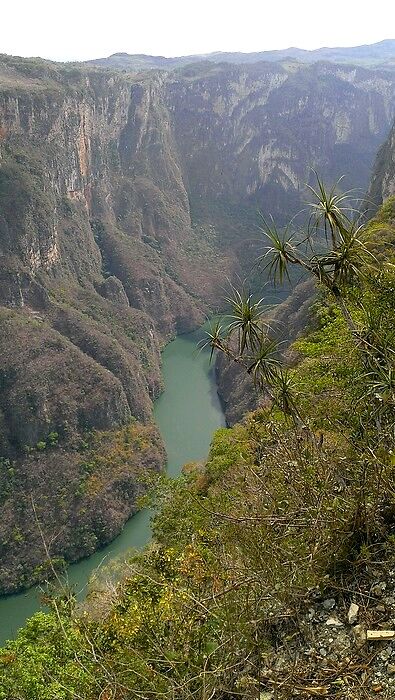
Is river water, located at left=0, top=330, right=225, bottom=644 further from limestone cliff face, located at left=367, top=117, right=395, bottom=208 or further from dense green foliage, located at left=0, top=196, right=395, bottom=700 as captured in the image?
dense green foliage, located at left=0, top=196, right=395, bottom=700

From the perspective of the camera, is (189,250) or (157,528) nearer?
(157,528)

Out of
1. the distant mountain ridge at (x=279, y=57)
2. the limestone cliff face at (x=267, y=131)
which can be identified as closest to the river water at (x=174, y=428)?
the limestone cliff face at (x=267, y=131)

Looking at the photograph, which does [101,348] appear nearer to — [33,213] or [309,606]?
→ [33,213]

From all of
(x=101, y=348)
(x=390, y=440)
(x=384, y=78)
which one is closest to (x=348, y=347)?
(x=390, y=440)

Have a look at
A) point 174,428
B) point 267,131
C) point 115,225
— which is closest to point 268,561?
point 174,428

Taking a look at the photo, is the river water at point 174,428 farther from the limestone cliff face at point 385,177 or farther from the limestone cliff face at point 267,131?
the limestone cliff face at point 267,131
